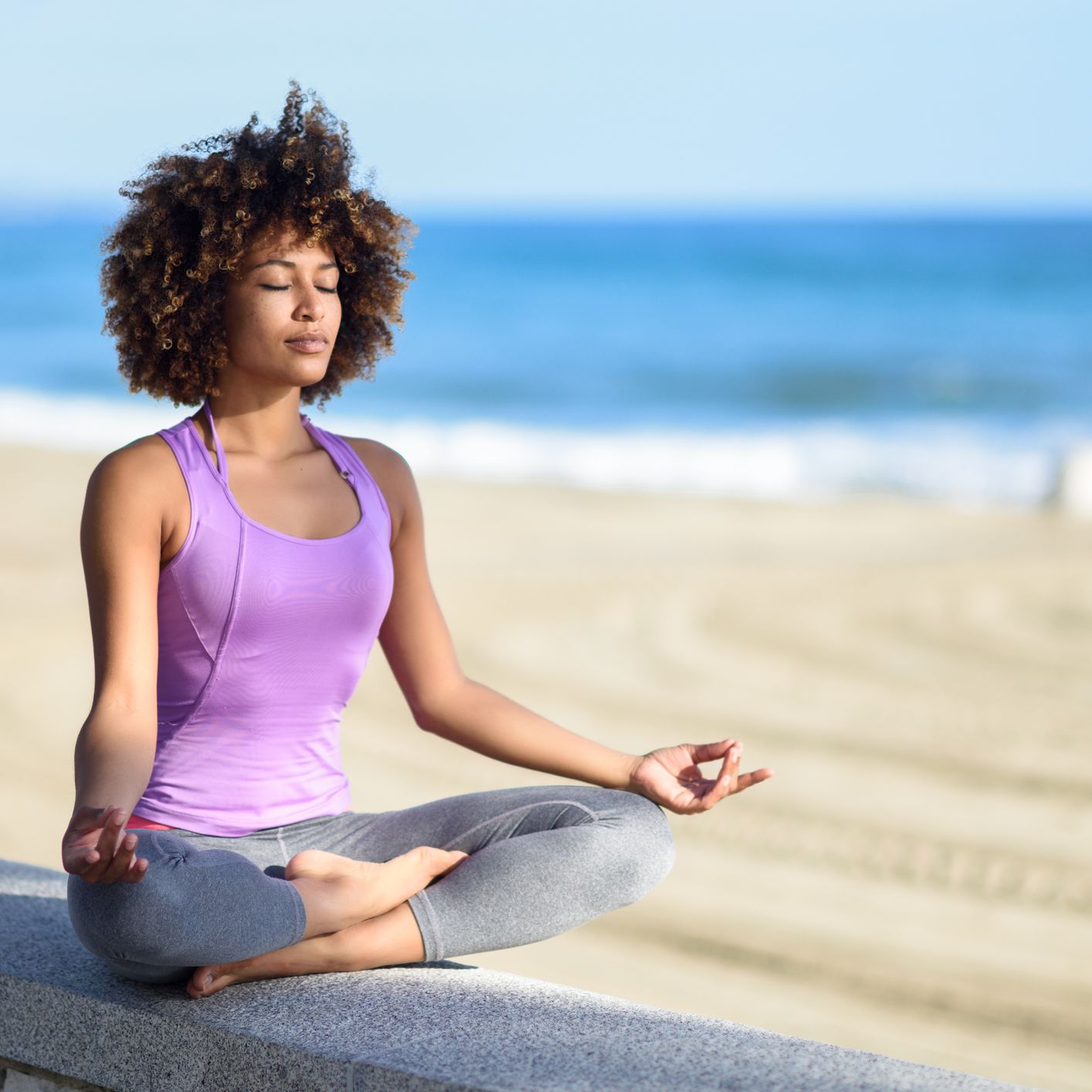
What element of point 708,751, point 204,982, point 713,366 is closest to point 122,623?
point 204,982

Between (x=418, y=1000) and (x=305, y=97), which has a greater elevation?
(x=305, y=97)

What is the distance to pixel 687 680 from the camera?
6996 millimetres

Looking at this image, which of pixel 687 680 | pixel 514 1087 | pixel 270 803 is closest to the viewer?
pixel 514 1087

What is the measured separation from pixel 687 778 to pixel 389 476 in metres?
0.82

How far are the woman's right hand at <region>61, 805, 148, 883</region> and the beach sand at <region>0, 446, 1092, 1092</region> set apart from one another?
192 centimetres

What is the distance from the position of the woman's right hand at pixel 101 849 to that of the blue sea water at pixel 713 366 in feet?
6.98

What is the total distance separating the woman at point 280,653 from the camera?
7.97ft

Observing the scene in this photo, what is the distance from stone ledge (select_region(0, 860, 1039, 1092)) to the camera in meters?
2.09

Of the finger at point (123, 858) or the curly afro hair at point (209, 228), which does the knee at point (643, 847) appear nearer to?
the finger at point (123, 858)

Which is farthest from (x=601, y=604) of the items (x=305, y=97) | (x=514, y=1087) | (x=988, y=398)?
(x=988, y=398)

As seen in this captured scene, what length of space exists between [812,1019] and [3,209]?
110 m

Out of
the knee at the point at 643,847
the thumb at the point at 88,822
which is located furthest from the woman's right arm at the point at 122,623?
the knee at the point at 643,847

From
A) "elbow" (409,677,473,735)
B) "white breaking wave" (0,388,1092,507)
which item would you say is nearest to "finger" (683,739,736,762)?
"elbow" (409,677,473,735)

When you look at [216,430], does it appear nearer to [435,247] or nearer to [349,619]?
[349,619]
